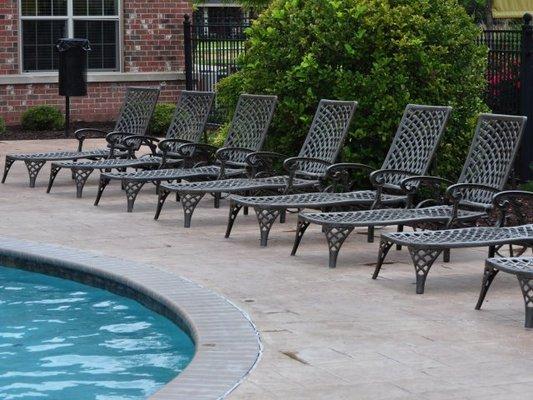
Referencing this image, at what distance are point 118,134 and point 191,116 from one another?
89 cm

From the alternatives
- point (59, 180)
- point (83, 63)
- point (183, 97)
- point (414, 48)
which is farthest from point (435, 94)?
point (83, 63)

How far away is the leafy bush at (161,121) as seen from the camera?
22.6 meters

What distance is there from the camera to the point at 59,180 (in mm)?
16125

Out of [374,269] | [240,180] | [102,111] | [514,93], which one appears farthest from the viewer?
[102,111]

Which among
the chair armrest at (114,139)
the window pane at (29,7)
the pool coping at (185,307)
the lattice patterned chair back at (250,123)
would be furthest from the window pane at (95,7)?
the pool coping at (185,307)

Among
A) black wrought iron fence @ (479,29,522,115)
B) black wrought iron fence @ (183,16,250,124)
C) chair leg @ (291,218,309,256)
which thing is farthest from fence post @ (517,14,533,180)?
black wrought iron fence @ (183,16,250,124)

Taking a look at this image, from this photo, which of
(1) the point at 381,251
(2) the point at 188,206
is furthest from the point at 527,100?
(1) the point at 381,251

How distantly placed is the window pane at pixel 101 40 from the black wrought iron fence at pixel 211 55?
99.3 inches

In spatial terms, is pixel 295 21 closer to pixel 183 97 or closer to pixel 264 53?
pixel 264 53

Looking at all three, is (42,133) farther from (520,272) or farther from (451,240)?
(520,272)

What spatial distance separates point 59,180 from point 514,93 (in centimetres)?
545

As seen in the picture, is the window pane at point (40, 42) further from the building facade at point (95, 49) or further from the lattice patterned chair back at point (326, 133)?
the lattice patterned chair back at point (326, 133)

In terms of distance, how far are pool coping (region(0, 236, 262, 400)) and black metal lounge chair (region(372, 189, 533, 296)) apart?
1.32 metres

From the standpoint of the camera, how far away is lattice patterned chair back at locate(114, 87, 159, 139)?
641 inches
